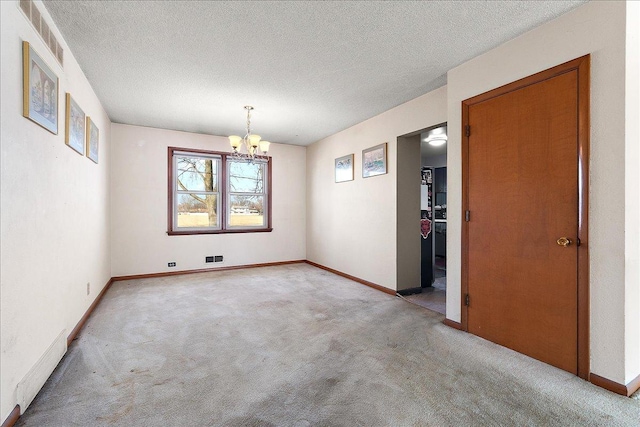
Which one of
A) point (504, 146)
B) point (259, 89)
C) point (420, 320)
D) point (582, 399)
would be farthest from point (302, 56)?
point (582, 399)

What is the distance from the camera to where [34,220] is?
191 cm

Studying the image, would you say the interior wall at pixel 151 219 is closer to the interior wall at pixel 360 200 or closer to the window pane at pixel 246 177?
the window pane at pixel 246 177

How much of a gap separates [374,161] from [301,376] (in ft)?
10.7

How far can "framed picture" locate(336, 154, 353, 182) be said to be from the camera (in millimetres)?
5059

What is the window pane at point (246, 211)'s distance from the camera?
599 centimetres

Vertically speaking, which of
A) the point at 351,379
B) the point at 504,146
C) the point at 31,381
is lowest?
the point at 351,379

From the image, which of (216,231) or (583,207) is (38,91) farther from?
(216,231)

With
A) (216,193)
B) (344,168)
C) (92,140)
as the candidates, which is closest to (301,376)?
(92,140)

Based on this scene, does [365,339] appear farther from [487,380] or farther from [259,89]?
[259,89]

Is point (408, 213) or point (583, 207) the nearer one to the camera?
point (583, 207)

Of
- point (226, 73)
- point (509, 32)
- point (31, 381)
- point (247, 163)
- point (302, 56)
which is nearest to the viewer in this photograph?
point (31, 381)

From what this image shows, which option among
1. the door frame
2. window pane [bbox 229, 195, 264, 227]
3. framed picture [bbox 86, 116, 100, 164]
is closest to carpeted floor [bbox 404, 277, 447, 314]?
the door frame

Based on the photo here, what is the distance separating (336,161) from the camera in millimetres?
5469

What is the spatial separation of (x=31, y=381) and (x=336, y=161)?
15.3 ft
